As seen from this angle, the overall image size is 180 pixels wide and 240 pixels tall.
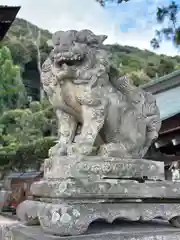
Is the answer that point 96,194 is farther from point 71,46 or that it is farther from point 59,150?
point 71,46

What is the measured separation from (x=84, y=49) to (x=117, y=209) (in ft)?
3.25

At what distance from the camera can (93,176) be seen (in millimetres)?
1932

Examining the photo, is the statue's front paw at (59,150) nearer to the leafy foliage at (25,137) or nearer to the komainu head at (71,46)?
the komainu head at (71,46)

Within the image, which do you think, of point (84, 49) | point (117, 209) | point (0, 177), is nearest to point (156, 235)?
point (117, 209)

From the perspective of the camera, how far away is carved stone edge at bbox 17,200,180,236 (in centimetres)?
172

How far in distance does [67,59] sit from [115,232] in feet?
3.47

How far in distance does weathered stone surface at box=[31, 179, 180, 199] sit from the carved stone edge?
51mm

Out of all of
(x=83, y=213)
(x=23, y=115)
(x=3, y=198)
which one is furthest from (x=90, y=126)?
(x=23, y=115)

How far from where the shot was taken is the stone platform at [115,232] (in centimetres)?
179

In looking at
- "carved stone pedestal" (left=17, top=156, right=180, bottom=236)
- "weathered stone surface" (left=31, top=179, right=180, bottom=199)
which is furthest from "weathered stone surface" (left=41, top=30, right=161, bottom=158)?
"weathered stone surface" (left=31, top=179, right=180, bottom=199)

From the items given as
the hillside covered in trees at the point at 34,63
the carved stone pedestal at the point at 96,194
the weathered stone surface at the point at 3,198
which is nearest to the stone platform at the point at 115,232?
the carved stone pedestal at the point at 96,194

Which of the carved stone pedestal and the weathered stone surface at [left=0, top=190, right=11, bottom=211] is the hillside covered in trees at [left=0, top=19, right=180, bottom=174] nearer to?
the carved stone pedestal

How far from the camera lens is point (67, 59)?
2.05 m

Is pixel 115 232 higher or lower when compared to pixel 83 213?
lower
